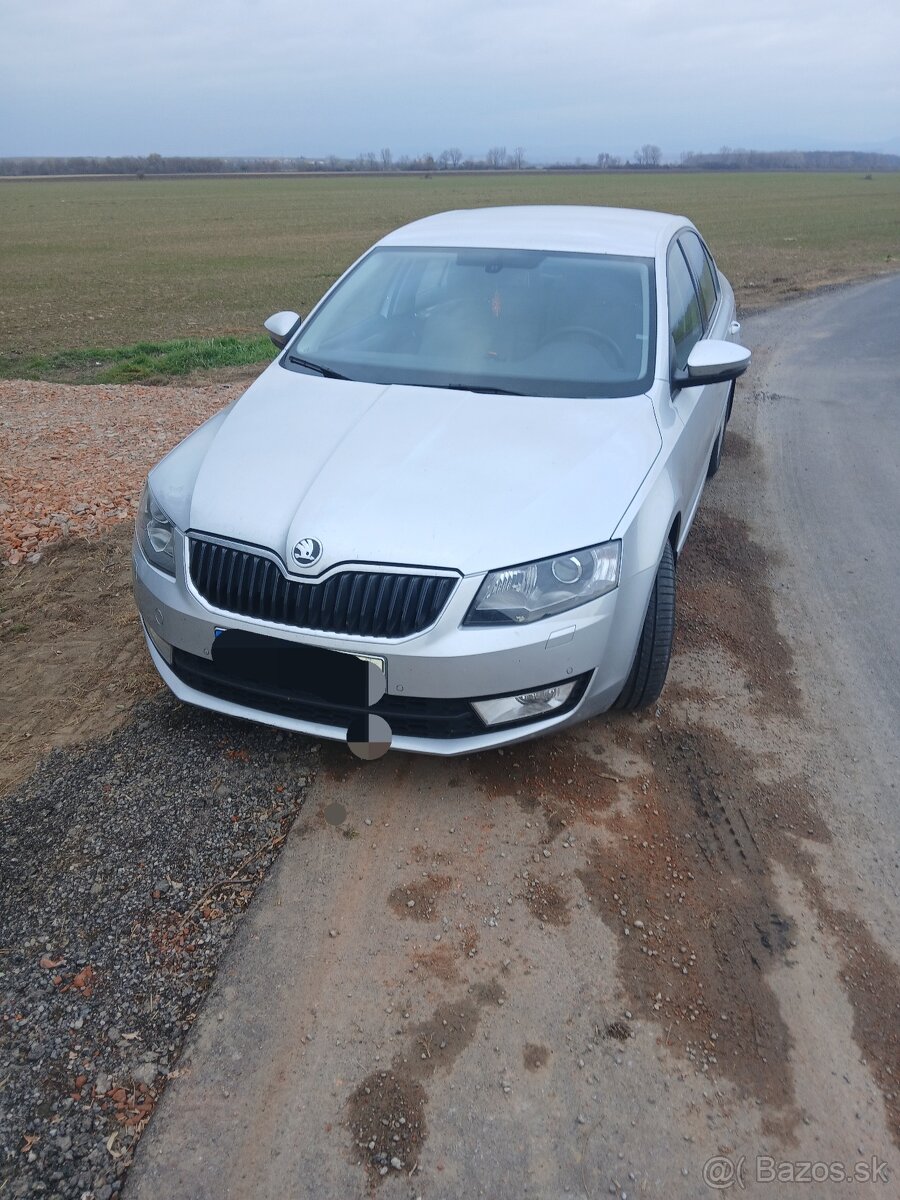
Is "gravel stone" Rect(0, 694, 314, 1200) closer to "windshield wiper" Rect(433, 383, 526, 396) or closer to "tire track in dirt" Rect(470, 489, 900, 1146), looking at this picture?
"tire track in dirt" Rect(470, 489, 900, 1146)

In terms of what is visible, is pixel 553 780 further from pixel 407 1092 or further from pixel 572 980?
pixel 407 1092

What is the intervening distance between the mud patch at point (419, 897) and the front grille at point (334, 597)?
78 cm

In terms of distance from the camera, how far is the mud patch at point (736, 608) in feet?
12.8

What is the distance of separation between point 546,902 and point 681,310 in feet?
9.70

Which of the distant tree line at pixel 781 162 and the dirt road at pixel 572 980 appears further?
the distant tree line at pixel 781 162

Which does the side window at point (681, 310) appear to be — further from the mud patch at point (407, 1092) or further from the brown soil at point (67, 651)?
the mud patch at point (407, 1092)

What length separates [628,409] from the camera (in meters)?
3.55

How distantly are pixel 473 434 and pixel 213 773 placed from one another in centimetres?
157

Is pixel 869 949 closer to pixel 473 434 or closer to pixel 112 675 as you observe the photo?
pixel 473 434

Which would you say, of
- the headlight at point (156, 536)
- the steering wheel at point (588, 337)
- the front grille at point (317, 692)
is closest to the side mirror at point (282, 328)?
the steering wheel at point (588, 337)

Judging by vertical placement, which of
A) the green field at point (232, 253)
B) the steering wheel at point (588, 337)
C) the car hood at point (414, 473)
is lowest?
the green field at point (232, 253)

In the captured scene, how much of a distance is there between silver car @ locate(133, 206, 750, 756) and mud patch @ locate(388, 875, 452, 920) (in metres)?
0.43

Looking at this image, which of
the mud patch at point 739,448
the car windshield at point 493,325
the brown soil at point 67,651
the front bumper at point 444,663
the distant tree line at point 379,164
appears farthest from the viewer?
the distant tree line at point 379,164

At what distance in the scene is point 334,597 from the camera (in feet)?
9.18
